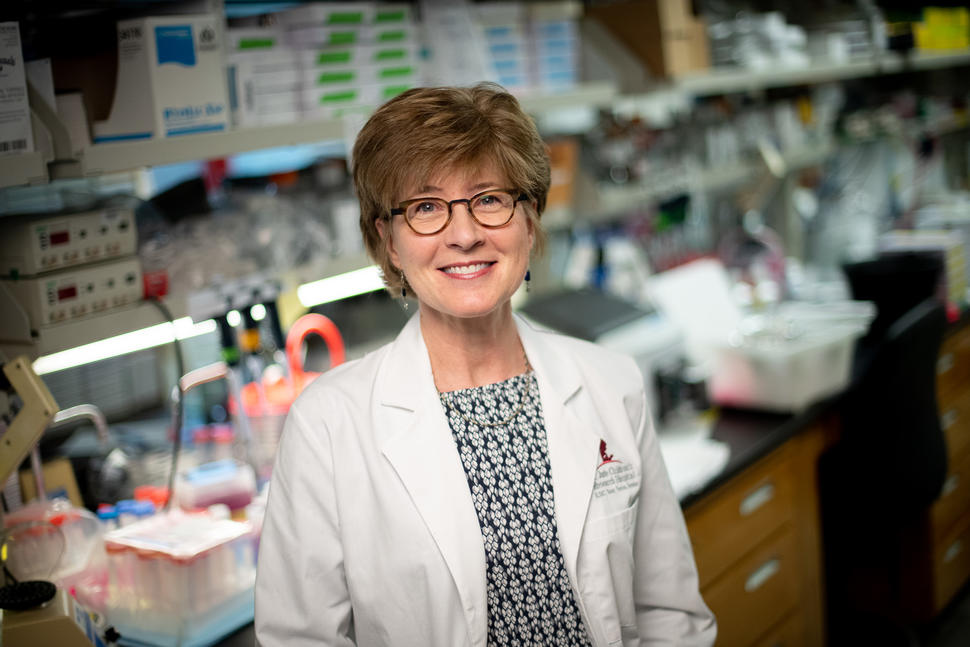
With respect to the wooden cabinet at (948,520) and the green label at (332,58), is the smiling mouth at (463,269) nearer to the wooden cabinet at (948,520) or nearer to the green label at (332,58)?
the green label at (332,58)

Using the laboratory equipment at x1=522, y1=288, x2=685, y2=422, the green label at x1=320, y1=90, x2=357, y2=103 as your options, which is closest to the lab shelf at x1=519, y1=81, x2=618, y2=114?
the green label at x1=320, y1=90, x2=357, y2=103

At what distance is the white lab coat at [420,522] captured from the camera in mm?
1438

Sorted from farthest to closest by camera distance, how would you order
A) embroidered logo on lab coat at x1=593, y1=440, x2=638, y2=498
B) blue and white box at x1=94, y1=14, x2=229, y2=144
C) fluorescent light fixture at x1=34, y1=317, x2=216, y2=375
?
fluorescent light fixture at x1=34, y1=317, x2=216, y2=375
blue and white box at x1=94, y1=14, x2=229, y2=144
embroidered logo on lab coat at x1=593, y1=440, x2=638, y2=498

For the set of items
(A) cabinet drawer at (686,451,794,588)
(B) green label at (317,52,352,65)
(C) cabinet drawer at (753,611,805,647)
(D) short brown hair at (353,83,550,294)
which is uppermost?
(B) green label at (317,52,352,65)

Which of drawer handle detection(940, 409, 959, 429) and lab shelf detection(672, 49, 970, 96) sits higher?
lab shelf detection(672, 49, 970, 96)

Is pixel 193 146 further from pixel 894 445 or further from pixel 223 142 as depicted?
pixel 894 445

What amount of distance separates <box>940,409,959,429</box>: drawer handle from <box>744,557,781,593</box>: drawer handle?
121cm

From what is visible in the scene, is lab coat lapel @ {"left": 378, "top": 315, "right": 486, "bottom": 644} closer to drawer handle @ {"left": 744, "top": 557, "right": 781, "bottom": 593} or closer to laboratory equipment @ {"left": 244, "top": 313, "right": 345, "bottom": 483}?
laboratory equipment @ {"left": 244, "top": 313, "right": 345, "bottom": 483}

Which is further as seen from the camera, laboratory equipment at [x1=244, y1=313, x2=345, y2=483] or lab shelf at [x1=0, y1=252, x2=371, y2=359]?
laboratory equipment at [x1=244, y1=313, x2=345, y2=483]

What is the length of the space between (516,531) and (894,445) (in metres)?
1.90

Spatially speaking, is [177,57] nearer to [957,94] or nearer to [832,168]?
[832,168]

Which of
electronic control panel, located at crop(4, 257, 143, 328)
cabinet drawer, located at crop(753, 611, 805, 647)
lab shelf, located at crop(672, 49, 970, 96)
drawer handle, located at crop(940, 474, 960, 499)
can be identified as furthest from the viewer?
drawer handle, located at crop(940, 474, 960, 499)

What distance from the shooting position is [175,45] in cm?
187

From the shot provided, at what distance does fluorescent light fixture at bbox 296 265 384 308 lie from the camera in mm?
2492
